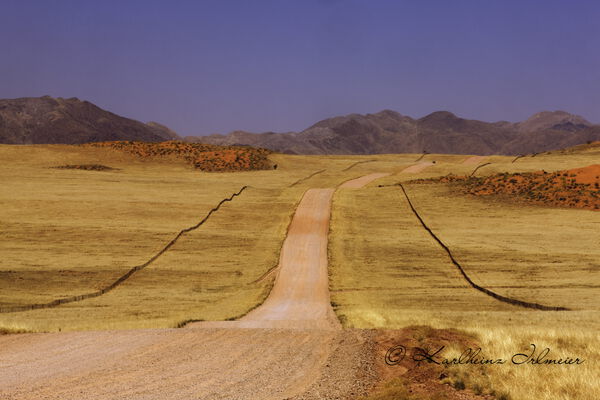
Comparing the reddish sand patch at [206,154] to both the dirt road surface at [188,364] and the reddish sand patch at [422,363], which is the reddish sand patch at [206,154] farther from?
the reddish sand patch at [422,363]

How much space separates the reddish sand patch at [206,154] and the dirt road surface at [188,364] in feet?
264

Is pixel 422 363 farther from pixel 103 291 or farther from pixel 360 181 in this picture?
pixel 360 181

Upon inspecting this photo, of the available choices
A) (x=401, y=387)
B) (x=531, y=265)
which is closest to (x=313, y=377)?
(x=401, y=387)

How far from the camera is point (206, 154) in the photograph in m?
107

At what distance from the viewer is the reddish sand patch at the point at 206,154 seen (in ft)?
334

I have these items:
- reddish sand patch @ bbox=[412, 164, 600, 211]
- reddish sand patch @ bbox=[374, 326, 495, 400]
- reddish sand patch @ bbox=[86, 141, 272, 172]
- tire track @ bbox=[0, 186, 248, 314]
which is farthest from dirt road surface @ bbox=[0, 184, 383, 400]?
reddish sand patch @ bbox=[86, 141, 272, 172]

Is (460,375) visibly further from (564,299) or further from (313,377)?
(564,299)

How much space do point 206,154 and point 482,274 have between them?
7345cm


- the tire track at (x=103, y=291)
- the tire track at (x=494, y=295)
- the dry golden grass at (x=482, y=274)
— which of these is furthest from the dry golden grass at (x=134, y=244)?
the tire track at (x=494, y=295)

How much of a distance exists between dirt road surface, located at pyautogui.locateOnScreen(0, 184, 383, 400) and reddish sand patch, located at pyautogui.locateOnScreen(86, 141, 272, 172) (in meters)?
80.5

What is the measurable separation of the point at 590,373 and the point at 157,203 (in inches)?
1972

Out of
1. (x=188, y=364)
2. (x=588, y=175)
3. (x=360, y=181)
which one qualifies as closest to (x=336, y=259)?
(x=188, y=364)

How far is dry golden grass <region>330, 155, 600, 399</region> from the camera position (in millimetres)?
15891

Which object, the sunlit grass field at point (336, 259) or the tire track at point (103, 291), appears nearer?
the sunlit grass field at point (336, 259)
